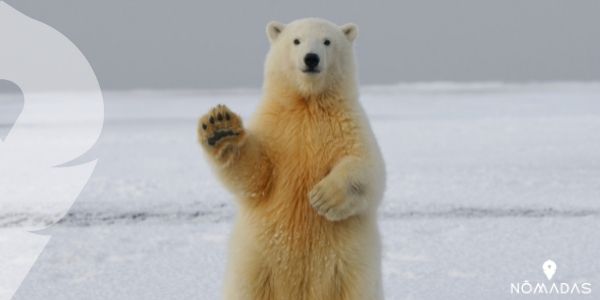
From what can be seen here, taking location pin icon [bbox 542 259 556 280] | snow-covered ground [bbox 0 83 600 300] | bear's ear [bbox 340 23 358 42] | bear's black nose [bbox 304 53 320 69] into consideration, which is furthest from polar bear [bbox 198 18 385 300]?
location pin icon [bbox 542 259 556 280]

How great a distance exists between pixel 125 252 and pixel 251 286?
2.65 metres

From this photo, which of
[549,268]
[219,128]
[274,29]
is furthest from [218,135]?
[549,268]

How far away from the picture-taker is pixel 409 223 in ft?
18.1

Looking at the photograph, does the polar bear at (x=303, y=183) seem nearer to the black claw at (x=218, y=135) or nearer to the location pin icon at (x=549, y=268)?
the black claw at (x=218, y=135)

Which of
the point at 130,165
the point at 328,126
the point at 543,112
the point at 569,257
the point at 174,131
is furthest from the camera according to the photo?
the point at 543,112

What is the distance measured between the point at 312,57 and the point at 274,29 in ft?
0.98

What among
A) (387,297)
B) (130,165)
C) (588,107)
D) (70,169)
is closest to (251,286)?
(387,297)

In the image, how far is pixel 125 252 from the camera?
15.3 feet

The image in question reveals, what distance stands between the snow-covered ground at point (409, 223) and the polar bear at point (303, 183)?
1.68 m

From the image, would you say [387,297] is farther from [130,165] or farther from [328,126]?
[130,165]

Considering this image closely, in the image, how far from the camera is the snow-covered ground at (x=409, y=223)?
4.07 meters

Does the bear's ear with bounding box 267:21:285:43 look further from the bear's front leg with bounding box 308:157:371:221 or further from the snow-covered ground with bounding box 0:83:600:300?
the snow-covered ground with bounding box 0:83:600:300

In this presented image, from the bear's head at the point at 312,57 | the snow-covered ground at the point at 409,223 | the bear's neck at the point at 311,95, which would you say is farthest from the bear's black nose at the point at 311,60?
the snow-covered ground at the point at 409,223
